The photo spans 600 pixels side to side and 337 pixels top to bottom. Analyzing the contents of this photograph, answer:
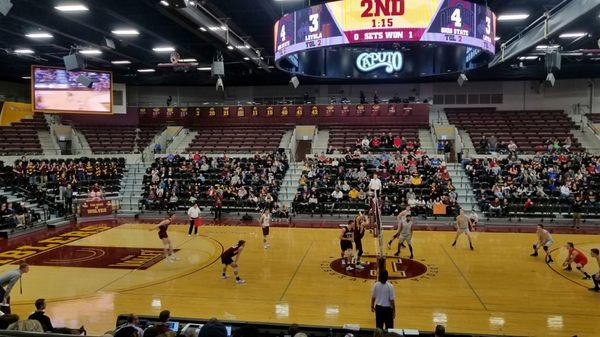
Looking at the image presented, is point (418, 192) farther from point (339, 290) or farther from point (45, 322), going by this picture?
point (45, 322)

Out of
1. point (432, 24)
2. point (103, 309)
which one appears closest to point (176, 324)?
point (103, 309)

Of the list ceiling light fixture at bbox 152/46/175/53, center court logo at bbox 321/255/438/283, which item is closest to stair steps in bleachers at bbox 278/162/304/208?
ceiling light fixture at bbox 152/46/175/53

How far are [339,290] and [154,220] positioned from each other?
562 inches

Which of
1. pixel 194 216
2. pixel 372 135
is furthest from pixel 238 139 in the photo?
pixel 194 216

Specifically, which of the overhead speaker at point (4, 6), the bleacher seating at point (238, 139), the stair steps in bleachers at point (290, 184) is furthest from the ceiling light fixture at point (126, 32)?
the bleacher seating at point (238, 139)

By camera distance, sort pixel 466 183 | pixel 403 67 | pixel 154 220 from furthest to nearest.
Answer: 1. pixel 466 183
2. pixel 154 220
3. pixel 403 67

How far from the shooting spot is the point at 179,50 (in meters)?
25.5

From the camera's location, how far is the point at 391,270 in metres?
13.2

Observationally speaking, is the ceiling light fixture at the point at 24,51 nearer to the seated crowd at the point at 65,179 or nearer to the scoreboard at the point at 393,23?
the seated crowd at the point at 65,179

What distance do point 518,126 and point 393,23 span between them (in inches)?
1114

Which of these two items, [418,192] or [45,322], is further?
[418,192]

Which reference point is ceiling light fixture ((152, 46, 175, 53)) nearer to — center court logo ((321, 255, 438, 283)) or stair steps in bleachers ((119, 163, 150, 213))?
stair steps in bleachers ((119, 163, 150, 213))

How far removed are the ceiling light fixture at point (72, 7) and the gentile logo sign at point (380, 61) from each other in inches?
427

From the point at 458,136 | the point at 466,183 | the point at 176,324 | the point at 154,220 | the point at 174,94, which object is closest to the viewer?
the point at 176,324
